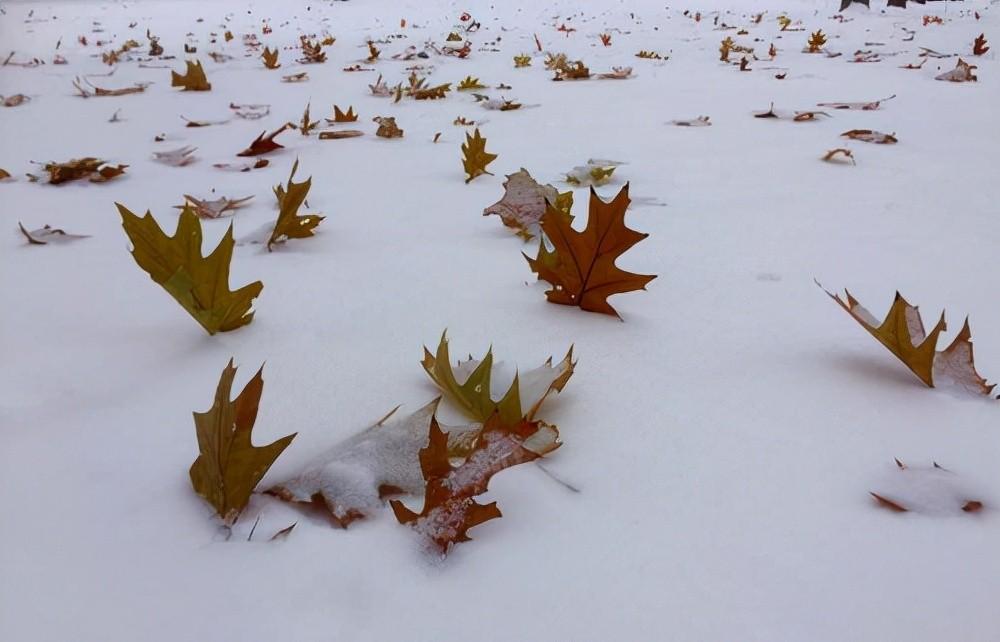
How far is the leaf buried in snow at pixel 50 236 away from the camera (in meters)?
1.27

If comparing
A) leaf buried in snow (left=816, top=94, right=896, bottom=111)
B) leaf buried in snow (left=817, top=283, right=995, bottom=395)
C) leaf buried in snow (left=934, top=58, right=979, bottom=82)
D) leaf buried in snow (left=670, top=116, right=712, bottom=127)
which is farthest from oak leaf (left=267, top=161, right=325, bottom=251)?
leaf buried in snow (left=934, top=58, right=979, bottom=82)

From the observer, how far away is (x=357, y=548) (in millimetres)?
566

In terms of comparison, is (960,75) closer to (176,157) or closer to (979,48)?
(979,48)

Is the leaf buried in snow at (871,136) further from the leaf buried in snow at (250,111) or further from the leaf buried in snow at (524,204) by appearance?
the leaf buried in snow at (250,111)

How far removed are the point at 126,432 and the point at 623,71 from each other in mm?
3230

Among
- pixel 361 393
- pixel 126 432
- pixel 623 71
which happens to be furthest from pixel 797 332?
pixel 623 71

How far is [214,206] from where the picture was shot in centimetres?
146

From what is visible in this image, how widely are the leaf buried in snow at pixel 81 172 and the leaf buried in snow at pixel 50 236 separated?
0.40 metres

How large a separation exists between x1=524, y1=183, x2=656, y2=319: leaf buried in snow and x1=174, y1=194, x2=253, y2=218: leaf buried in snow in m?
0.82

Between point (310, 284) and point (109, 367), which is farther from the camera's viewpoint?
point (310, 284)

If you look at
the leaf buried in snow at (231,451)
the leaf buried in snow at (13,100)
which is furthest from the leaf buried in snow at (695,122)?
the leaf buried in snow at (13,100)

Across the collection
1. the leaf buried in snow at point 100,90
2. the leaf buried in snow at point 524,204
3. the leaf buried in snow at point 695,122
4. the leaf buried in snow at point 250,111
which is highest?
the leaf buried in snow at point 100,90

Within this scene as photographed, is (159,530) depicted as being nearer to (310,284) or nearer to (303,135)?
(310,284)

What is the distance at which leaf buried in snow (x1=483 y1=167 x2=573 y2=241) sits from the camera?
51.8 inches
